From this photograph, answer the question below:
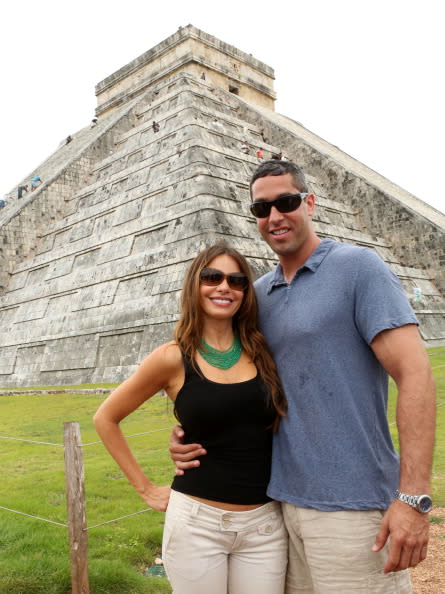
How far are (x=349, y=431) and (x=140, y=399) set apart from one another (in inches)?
39.8

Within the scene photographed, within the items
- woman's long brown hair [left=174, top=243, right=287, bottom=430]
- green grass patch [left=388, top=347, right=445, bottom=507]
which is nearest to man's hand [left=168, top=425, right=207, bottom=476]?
woman's long brown hair [left=174, top=243, right=287, bottom=430]

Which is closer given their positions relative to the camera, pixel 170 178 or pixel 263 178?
pixel 263 178


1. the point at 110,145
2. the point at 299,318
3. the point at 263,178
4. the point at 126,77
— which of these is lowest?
the point at 299,318

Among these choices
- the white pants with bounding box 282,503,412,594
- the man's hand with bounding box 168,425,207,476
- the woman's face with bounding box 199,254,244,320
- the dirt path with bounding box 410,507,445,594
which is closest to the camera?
the white pants with bounding box 282,503,412,594

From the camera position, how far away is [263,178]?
2.54 m

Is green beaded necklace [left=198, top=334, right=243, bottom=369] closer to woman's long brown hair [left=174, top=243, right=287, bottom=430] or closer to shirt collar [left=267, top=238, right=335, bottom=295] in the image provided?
woman's long brown hair [left=174, top=243, right=287, bottom=430]

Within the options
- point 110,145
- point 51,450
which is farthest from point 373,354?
point 110,145

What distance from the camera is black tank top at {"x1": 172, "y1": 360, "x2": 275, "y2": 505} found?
2.26m

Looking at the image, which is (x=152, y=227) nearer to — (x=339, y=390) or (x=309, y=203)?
(x=309, y=203)

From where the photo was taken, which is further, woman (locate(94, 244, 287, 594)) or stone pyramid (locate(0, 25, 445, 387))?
stone pyramid (locate(0, 25, 445, 387))

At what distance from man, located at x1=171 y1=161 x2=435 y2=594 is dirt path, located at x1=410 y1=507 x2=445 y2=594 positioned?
1.98m

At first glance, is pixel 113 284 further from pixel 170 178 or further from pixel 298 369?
pixel 298 369

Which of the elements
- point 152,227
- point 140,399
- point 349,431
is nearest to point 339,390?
point 349,431

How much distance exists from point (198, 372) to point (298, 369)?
469mm
